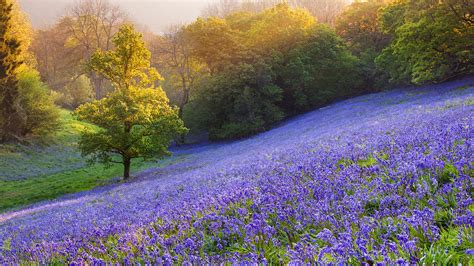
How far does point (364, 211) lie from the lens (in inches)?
144

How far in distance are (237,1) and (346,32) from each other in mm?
47212

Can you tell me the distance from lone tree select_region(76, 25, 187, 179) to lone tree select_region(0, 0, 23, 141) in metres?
18.9

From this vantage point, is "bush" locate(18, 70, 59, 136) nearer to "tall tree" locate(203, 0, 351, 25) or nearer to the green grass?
the green grass

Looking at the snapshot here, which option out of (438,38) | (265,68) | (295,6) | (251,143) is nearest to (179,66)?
(265,68)

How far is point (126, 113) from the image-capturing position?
19969 mm

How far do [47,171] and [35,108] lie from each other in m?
11.1

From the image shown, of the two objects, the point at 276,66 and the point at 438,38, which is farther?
the point at 276,66

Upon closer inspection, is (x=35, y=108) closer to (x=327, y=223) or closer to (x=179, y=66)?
(x=179, y=66)

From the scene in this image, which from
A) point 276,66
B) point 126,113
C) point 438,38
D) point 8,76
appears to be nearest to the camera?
point 126,113

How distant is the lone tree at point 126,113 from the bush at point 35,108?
20956 millimetres

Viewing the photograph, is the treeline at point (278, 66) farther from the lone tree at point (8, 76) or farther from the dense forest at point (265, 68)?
the lone tree at point (8, 76)

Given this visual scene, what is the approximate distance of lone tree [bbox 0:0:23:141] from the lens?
33.7 m

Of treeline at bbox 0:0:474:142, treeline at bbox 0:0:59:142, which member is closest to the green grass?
treeline at bbox 0:0:59:142

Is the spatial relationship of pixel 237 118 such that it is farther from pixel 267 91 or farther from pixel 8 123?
pixel 8 123
